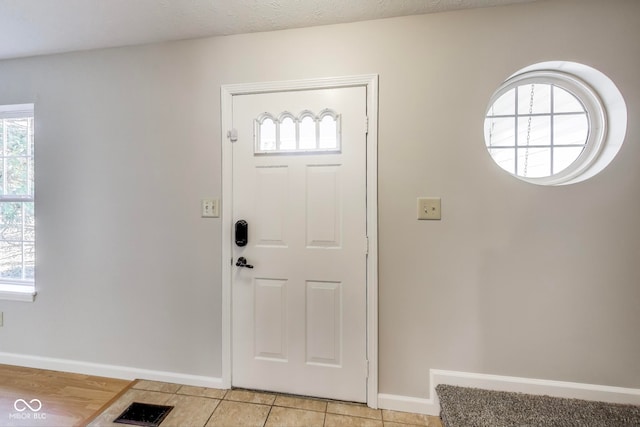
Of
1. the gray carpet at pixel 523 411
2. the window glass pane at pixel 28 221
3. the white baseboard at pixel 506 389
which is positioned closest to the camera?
the gray carpet at pixel 523 411

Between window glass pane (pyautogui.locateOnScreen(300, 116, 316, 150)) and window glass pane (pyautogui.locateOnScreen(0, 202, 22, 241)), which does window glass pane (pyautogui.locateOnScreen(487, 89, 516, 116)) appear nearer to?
window glass pane (pyautogui.locateOnScreen(300, 116, 316, 150))

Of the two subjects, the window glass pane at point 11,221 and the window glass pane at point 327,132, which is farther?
the window glass pane at point 11,221

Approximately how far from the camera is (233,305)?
1.74 m

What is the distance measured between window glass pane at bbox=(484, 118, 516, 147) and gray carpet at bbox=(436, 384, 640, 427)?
56.9 inches

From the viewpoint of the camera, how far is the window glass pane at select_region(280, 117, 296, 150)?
1661mm

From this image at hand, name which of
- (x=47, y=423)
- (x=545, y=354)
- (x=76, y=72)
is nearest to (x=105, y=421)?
(x=47, y=423)

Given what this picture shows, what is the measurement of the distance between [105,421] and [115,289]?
0.77 m

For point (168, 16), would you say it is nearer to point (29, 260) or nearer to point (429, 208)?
point (429, 208)

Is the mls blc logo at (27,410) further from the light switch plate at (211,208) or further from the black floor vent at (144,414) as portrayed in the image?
the light switch plate at (211,208)

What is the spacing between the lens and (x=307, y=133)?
64.9 inches

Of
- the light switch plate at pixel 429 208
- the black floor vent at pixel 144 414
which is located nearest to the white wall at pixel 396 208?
the light switch plate at pixel 429 208

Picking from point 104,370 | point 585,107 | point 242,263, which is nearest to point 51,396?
point 104,370

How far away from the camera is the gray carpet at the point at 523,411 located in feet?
4.23

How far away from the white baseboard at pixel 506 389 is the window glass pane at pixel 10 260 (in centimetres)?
290
